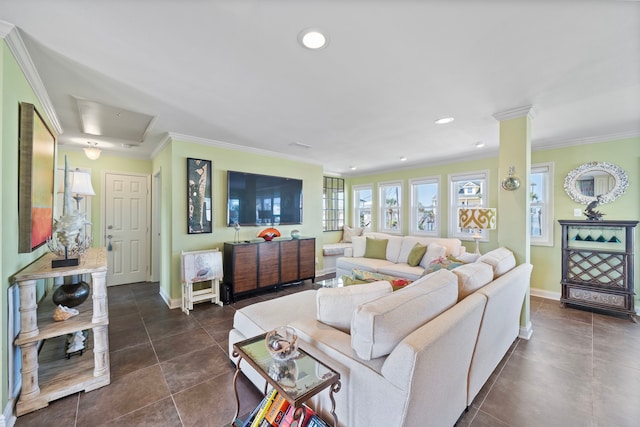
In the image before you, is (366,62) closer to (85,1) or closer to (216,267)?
(85,1)

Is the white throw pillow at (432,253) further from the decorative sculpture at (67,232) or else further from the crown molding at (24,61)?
the crown molding at (24,61)

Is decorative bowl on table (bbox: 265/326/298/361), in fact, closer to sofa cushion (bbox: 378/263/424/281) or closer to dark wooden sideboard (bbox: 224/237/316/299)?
dark wooden sideboard (bbox: 224/237/316/299)

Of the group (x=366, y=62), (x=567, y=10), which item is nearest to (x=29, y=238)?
(x=366, y=62)

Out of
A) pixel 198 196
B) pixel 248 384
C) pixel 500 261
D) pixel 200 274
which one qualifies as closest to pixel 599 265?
pixel 500 261

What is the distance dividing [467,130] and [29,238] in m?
4.55

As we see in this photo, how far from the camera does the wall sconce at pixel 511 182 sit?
8.64 ft

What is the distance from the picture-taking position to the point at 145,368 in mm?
2148

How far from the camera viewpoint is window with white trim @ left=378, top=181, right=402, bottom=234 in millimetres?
6043

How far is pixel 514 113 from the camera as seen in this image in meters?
2.64

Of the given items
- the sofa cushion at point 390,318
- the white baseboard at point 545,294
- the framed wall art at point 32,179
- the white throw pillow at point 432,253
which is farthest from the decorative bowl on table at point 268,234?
the white baseboard at point 545,294

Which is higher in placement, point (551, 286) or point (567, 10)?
point (567, 10)

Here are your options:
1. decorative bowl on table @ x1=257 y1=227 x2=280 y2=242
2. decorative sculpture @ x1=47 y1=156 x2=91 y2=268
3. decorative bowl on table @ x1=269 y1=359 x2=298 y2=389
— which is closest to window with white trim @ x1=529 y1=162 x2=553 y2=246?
decorative bowl on table @ x1=257 y1=227 x2=280 y2=242

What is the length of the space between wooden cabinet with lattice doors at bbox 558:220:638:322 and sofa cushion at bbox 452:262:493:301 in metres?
2.63

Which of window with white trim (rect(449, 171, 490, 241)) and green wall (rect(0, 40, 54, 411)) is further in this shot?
window with white trim (rect(449, 171, 490, 241))
